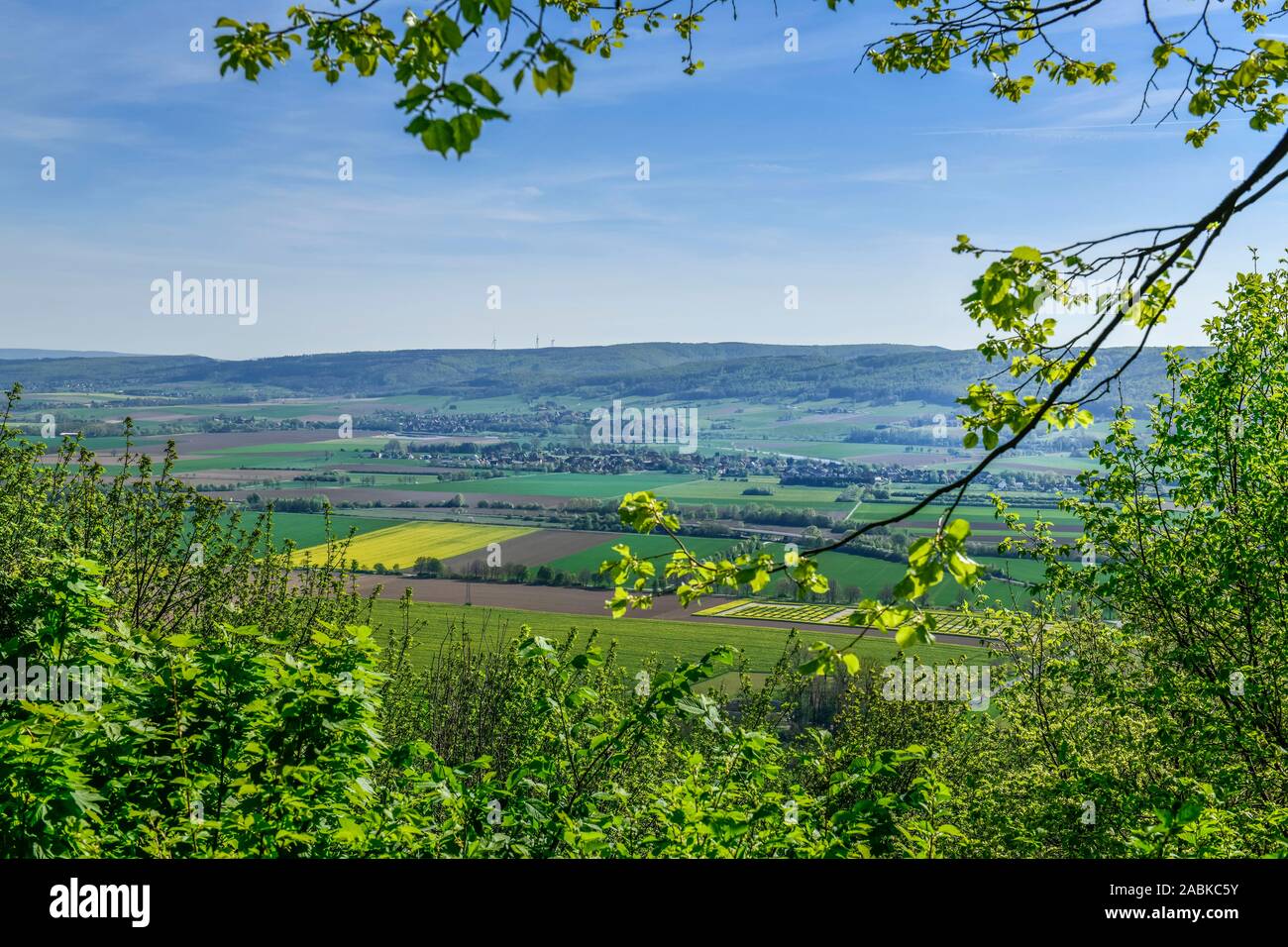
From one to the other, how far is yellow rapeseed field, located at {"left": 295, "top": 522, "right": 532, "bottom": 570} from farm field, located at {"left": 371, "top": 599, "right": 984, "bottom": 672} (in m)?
8.53

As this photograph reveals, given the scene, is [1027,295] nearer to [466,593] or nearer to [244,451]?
[466,593]

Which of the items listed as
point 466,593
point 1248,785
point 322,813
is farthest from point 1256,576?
point 466,593

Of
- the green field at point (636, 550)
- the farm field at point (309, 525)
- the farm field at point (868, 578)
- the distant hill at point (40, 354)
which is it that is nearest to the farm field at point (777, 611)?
the farm field at point (868, 578)

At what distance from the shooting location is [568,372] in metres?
175

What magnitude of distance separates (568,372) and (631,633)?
13860cm

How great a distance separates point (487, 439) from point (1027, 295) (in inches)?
4538

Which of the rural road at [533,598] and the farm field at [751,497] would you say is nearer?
the rural road at [533,598]

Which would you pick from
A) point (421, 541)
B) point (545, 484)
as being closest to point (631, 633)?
point (421, 541)

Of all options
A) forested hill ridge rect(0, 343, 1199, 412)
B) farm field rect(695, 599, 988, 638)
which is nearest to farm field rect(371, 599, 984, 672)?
farm field rect(695, 599, 988, 638)

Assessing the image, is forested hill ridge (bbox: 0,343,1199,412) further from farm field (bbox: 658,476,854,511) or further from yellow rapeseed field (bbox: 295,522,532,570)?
yellow rapeseed field (bbox: 295,522,532,570)

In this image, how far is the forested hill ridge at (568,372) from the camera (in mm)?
125625

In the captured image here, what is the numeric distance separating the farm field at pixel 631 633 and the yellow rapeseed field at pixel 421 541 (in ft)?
28.0

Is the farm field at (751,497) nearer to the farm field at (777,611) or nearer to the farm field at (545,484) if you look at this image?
the farm field at (545,484)

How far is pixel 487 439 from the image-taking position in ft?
382
